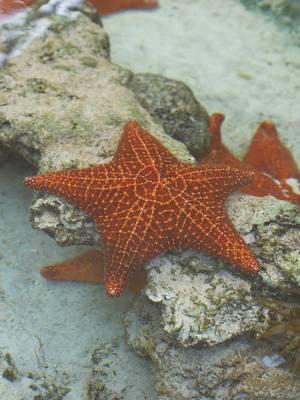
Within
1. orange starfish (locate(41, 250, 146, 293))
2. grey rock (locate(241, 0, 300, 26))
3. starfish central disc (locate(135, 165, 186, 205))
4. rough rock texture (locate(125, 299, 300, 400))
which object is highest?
grey rock (locate(241, 0, 300, 26))

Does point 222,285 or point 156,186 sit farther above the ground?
point 156,186

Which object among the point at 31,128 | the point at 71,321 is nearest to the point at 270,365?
the point at 71,321

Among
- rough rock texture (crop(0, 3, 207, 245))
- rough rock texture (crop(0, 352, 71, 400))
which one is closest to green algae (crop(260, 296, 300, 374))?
rough rock texture (crop(0, 3, 207, 245))

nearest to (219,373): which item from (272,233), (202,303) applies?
(202,303)

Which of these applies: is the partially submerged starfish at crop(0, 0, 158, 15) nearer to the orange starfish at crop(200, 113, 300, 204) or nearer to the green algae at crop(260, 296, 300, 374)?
the orange starfish at crop(200, 113, 300, 204)

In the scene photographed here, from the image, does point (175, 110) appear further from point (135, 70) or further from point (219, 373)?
point (219, 373)

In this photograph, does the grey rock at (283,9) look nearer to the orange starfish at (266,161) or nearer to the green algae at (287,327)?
the orange starfish at (266,161)

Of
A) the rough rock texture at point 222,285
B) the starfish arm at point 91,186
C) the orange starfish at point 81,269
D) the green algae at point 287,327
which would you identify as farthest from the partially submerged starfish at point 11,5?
the green algae at point 287,327
